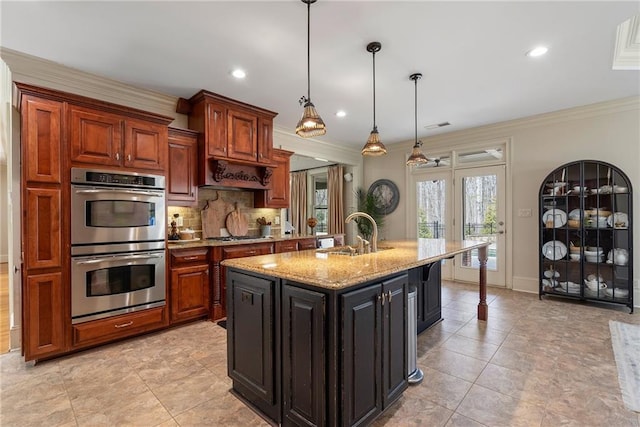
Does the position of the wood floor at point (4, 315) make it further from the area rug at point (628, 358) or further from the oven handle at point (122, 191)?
the area rug at point (628, 358)

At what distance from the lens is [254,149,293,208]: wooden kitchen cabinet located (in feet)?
14.5

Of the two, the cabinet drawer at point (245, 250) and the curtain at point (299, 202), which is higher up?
the curtain at point (299, 202)

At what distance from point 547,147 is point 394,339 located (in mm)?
4237

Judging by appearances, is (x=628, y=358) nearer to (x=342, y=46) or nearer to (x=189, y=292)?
(x=342, y=46)

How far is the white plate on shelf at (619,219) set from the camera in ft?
12.0

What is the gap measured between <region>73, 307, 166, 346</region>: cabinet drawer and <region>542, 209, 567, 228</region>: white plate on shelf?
4992mm

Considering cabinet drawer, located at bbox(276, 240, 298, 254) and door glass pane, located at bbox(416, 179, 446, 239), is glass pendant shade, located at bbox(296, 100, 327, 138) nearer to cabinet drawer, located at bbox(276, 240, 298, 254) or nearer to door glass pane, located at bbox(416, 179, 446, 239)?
cabinet drawer, located at bbox(276, 240, 298, 254)

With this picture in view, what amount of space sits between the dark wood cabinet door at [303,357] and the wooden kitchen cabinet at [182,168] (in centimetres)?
241

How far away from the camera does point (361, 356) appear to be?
1.55 meters

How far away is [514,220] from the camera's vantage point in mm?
4641

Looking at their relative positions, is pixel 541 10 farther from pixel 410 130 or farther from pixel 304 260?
pixel 410 130

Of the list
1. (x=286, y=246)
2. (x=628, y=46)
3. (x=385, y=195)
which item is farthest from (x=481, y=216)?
(x=286, y=246)

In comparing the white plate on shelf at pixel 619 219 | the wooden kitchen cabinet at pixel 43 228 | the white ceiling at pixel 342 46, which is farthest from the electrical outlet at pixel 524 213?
the wooden kitchen cabinet at pixel 43 228

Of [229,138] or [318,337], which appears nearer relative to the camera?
[318,337]
